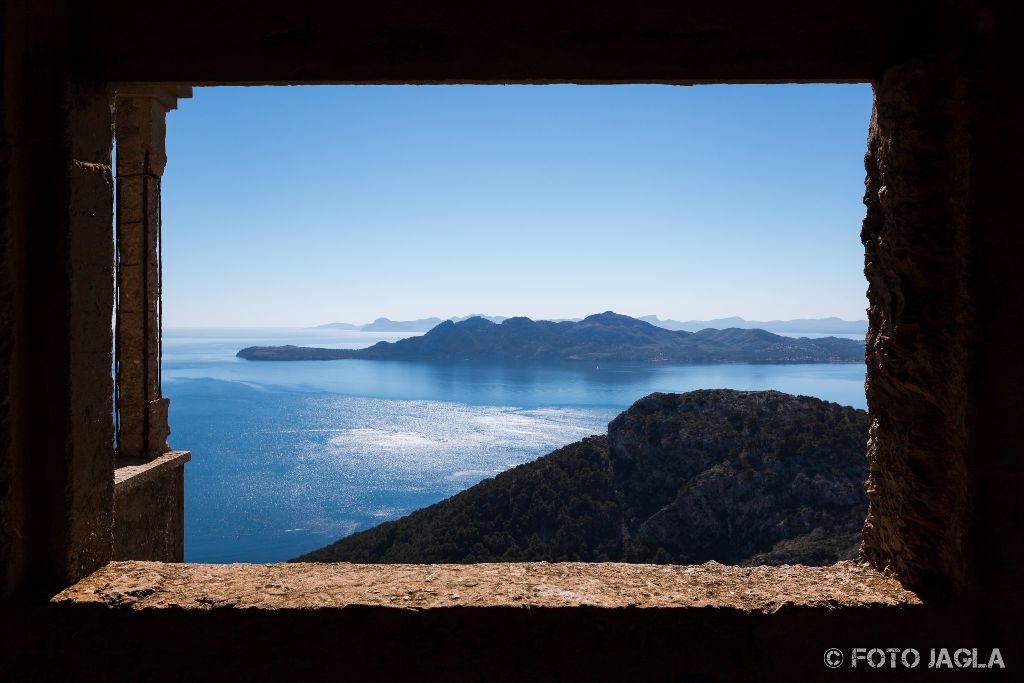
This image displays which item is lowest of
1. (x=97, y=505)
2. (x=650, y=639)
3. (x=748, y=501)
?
(x=748, y=501)

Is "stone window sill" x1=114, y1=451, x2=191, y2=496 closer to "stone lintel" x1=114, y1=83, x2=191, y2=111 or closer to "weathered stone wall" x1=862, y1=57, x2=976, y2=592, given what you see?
"stone lintel" x1=114, y1=83, x2=191, y2=111

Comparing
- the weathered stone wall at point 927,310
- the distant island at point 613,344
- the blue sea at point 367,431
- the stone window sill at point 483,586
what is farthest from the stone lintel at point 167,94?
the distant island at point 613,344

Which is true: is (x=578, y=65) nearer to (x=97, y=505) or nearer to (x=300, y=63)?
(x=300, y=63)

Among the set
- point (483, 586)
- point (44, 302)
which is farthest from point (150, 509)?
point (483, 586)

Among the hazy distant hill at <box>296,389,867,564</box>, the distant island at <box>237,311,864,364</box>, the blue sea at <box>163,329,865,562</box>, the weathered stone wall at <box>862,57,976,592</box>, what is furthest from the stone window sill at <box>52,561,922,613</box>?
the distant island at <box>237,311,864,364</box>

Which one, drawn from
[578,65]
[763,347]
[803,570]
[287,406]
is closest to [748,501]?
[803,570]

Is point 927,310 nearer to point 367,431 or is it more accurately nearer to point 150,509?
point 150,509

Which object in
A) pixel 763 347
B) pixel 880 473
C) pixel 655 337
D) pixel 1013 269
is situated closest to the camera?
pixel 1013 269
